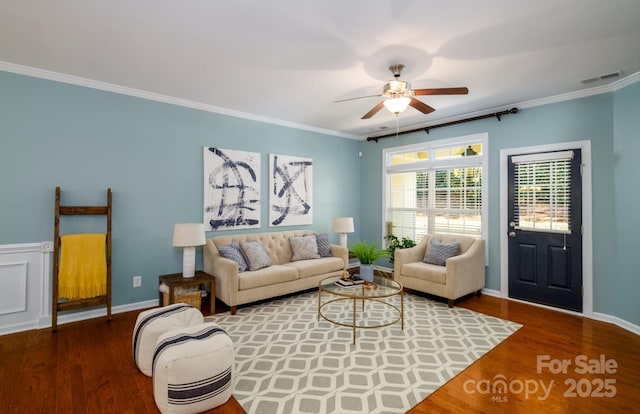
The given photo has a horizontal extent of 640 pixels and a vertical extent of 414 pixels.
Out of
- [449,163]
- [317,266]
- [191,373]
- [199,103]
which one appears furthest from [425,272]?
[199,103]

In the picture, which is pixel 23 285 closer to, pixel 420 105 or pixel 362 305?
pixel 362 305

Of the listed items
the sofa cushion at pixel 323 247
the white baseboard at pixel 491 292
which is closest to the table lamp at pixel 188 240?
the sofa cushion at pixel 323 247

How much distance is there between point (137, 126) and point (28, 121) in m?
1.01

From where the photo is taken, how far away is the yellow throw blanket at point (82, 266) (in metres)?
3.38

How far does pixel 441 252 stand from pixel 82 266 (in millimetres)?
4515

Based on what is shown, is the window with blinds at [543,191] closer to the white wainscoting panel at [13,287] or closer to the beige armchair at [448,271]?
the beige armchair at [448,271]

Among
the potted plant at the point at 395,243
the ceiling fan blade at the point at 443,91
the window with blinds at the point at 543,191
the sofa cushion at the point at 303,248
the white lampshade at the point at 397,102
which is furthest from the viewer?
the potted plant at the point at 395,243

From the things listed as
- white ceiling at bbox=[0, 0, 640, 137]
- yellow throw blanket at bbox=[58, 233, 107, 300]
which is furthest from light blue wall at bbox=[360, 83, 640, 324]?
yellow throw blanket at bbox=[58, 233, 107, 300]

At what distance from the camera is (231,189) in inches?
186

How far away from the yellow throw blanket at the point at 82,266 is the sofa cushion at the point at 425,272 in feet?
12.6

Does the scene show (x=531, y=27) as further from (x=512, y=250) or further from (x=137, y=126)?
(x=137, y=126)

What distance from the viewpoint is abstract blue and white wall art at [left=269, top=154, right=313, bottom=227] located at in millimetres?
5207

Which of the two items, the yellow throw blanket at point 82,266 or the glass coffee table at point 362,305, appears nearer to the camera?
the glass coffee table at point 362,305

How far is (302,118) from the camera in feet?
17.0
